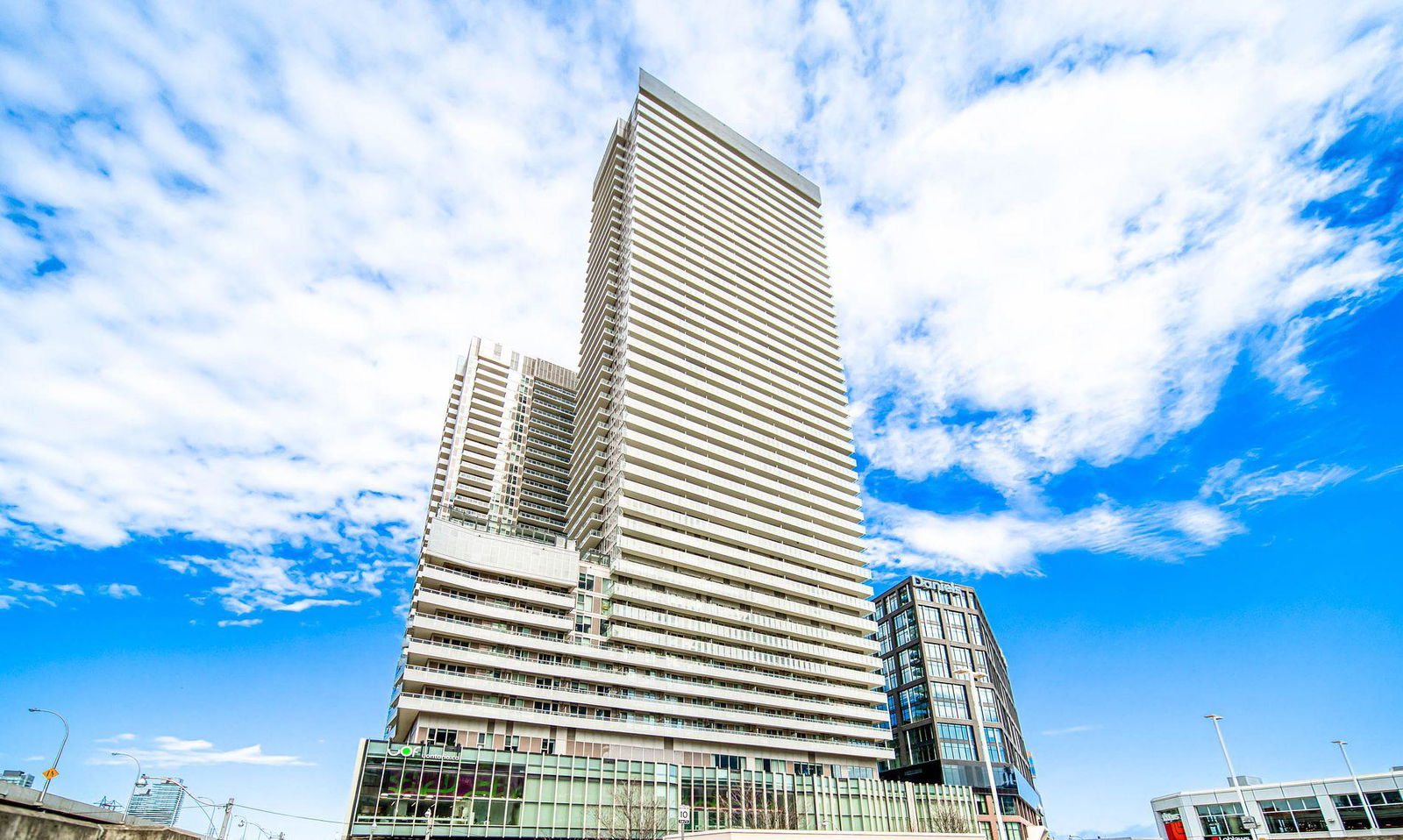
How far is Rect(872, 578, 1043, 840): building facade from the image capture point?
339 ft

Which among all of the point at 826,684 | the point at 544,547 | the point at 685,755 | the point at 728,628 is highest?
the point at 544,547

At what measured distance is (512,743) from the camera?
7025 cm

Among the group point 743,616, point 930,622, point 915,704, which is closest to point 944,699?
point 915,704

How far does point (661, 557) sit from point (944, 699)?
2113 inches

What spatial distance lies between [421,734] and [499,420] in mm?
71711

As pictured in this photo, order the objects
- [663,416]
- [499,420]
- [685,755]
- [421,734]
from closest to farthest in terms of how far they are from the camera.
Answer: [421,734]
[685,755]
[663,416]
[499,420]

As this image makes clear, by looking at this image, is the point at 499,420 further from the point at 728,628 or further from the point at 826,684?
the point at 826,684

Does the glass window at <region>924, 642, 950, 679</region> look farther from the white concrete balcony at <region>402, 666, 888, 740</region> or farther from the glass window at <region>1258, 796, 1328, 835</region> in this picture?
the glass window at <region>1258, 796, 1328, 835</region>

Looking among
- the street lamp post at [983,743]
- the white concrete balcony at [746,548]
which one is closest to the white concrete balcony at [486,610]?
the white concrete balcony at [746,548]

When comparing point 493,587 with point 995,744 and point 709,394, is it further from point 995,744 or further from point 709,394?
point 995,744

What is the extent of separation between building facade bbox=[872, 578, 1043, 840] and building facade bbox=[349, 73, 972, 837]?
36.5 ft

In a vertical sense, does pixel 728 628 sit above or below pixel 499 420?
below

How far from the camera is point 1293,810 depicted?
7281 centimetres

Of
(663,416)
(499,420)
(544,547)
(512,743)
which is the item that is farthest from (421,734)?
(499,420)
